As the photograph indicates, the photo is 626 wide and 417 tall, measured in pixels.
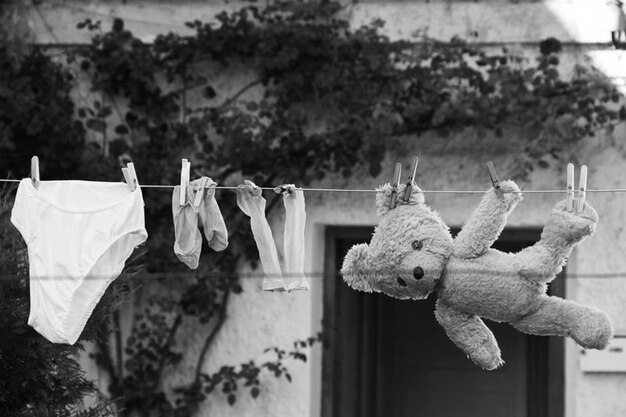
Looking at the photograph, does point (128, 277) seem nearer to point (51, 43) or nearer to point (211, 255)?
point (211, 255)

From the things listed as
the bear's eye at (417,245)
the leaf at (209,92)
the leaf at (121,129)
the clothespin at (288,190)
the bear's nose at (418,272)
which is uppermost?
the leaf at (209,92)

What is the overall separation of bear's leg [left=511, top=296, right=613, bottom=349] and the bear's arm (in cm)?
29

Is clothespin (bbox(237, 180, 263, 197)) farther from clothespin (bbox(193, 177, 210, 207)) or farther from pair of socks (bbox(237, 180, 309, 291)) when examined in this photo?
clothespin (bbox(193, 177, 210, 207))

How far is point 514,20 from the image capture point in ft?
25.0

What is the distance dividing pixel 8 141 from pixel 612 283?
3.18m

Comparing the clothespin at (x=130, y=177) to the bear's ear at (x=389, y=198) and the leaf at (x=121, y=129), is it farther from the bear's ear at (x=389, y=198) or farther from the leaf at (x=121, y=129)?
the leaf at (x=121, y=129)

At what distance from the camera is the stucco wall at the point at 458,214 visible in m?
7.39

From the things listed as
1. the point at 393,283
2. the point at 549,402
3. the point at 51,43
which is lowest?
the point at 549,402

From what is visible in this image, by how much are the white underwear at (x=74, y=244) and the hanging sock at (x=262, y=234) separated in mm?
389

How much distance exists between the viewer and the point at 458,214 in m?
7.51

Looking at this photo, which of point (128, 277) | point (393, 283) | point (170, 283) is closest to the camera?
point (393, 283)

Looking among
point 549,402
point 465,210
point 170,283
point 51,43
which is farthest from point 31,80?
point 549,402

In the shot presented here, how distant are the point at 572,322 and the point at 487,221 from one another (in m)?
0.45

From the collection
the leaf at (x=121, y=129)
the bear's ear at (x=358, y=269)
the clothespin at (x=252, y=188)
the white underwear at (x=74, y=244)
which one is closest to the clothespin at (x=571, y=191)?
the bear's ear at (x=358, y=269)
